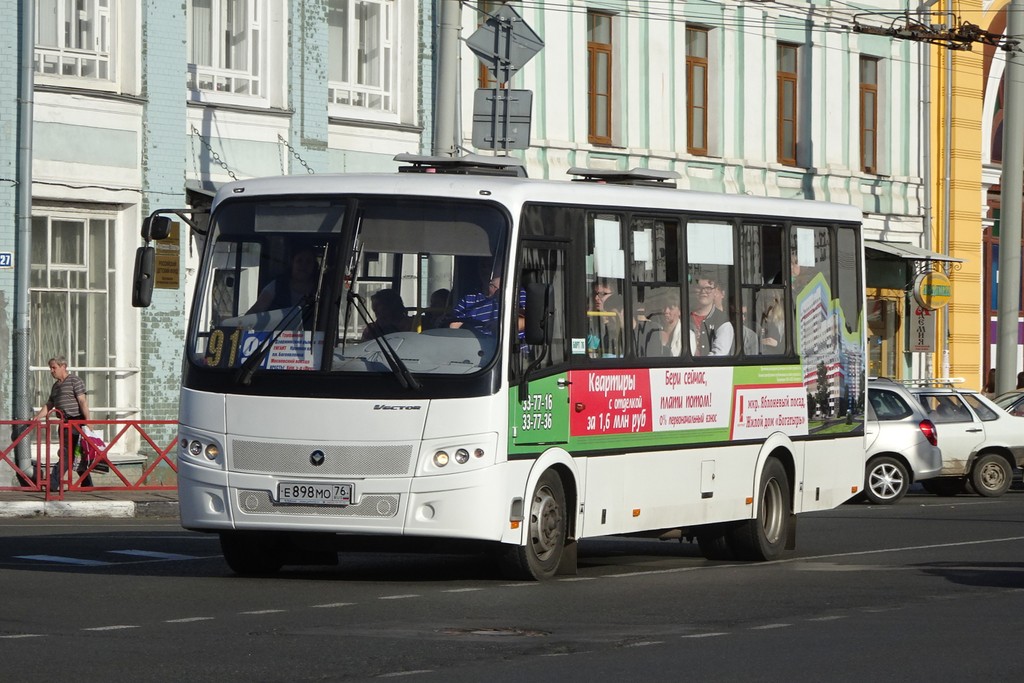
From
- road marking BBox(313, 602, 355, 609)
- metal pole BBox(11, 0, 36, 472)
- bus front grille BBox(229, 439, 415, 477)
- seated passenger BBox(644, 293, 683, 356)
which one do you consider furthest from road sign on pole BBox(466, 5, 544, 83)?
road marking BBox(313, 602, 355, 609)

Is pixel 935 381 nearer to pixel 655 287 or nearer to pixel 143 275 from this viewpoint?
pixel 655 287

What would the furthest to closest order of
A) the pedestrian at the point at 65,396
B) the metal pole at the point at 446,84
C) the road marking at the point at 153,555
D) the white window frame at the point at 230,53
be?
the white window frame at the point at 230,53 → the pedestrian at the point at 65,396 → the metal pole at the point at 446,84 → the road marking at the point at 153,555

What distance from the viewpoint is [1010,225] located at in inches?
1342

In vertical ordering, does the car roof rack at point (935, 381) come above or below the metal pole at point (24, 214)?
below

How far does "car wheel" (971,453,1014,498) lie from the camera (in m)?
28.8

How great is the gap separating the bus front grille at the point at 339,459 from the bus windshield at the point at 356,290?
50 cm

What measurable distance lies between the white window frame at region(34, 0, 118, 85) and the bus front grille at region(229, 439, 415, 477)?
1350 centimetres

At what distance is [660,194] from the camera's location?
16562mm

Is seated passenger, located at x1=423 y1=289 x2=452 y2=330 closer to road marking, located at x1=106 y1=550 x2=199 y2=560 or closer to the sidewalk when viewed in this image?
road marking, located at x1=106 y1=550 x2=199 y2=560

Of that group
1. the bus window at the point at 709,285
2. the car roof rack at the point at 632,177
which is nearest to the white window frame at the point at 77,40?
the car roof rack at the point at 632,177

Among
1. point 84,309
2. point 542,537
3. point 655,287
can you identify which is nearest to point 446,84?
point 84,309

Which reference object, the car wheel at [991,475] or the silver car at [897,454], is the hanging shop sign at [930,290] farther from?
the silver car at [897,454]

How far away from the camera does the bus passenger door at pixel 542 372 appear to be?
14.8 m

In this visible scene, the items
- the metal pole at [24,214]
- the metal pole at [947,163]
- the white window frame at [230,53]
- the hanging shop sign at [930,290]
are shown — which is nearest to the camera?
the metal pole at [24,214]
